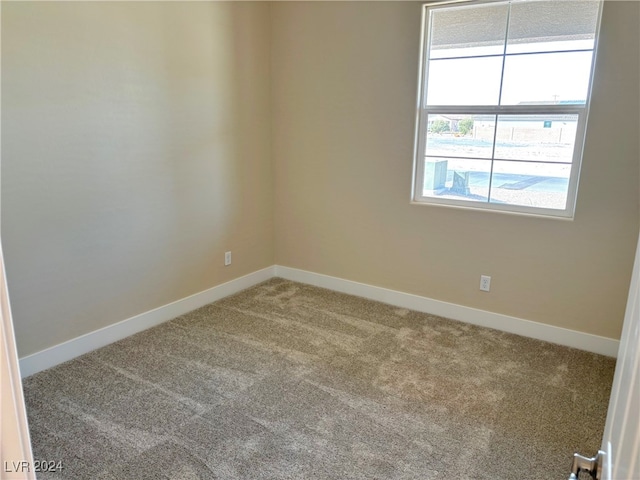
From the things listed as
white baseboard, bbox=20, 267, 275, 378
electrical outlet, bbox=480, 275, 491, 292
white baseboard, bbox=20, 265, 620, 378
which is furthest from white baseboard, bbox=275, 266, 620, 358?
white baseboard, bbox=20, 267, 275, 378

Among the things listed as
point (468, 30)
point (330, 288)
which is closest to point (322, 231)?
point (330, 288)

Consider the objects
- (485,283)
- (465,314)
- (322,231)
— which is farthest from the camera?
(322,231)

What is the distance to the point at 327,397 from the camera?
2383 millimetres

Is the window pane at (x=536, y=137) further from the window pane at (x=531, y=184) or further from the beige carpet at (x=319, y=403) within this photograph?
the beige carpet at (x=319, y=403)

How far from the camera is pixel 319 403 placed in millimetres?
2328

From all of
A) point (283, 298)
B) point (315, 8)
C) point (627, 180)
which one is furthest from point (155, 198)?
point (627, 180)

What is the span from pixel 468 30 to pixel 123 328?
→ 3.08 metres

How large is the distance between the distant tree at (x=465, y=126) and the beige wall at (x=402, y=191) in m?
0.35

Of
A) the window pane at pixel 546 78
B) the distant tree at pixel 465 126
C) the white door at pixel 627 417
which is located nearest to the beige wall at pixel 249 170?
the window pane at pixel 546 78

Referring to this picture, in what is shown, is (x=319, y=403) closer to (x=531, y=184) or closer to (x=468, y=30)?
A: (x=531, y=184)

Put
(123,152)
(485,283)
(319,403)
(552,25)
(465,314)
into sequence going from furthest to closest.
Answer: (465,314)
(485,283)
(123,152)
(552,25)
(319,403)

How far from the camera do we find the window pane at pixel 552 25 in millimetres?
2613

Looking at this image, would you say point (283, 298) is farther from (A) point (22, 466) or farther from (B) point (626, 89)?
(A) point (22, 466)

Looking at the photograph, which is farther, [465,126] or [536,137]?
[465,126]
